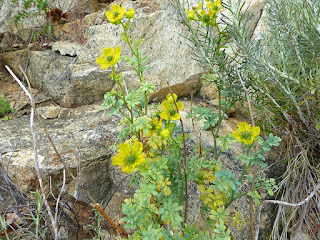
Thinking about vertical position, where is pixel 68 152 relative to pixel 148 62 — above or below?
below

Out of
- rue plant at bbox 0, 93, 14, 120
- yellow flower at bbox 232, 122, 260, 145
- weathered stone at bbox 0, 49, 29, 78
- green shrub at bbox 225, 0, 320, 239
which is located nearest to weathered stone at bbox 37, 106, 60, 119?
rue plant at bbox 0, 93, 14, 120

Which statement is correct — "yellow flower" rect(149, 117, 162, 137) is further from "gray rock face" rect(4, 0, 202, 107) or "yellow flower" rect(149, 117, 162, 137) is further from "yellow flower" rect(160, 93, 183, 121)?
"gray rock face" rect(4, 0, 202, 107)

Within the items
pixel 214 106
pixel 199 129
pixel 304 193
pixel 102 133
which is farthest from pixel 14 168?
pixel 304 193

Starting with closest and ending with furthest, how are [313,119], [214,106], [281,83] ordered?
[281,83] < [313,119] < [214,106]

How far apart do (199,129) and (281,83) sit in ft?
2.25

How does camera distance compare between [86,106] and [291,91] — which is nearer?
[291,91]

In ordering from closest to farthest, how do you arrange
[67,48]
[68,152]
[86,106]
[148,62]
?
[68,152] → [148,62] → [86,106] → [67,48]

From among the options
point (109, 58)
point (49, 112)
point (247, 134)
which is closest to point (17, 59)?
point (49, 112)

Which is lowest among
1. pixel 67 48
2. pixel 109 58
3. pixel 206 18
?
pixel 67 48

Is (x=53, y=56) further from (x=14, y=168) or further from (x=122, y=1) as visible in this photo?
(x=14, y=168)

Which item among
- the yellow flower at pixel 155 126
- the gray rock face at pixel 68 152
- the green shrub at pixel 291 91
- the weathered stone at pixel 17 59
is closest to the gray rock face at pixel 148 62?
the gray rock face at pixel 68 152

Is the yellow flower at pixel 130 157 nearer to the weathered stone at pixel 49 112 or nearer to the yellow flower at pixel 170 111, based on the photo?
the yellow flower at pixel 170 111

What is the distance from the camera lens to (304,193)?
179 cm

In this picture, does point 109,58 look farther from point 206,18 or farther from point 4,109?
point 4,109
